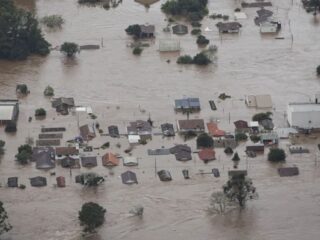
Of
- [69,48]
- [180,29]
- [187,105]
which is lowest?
[187,105]

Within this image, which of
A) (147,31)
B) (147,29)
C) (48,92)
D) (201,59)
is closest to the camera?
(48,92)

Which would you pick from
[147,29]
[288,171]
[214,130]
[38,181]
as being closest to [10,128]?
[38,181]

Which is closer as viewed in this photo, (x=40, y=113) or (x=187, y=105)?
(x=40, y=113)

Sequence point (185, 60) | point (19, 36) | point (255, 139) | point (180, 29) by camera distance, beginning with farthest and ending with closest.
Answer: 1. point (180, 29)
2. point (19, 36)
3. point (185, 60)
4. point (255, 139)

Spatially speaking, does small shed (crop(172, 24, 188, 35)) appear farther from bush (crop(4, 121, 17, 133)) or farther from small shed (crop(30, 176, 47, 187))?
small shed (crop(30, 176, 47, 187))

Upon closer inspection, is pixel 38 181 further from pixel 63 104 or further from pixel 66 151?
pixel 63 104

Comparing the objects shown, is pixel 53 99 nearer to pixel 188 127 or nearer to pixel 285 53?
pixel 188 127

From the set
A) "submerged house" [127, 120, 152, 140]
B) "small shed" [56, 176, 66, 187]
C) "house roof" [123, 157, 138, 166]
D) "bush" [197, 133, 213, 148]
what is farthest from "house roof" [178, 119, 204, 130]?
"small shed" [56, 176, 66, 187]

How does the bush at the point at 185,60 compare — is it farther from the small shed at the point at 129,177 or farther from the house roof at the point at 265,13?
the small shed at the point at 129,177
